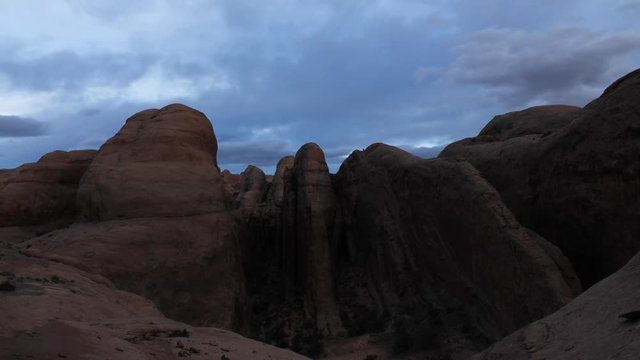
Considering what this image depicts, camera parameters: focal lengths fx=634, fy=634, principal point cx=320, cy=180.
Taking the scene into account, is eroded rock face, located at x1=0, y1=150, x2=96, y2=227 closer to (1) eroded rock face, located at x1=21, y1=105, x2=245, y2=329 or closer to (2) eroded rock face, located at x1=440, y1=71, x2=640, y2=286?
(1) eroded rock face, located at x1=21, y1=105, x2=245, y2=329

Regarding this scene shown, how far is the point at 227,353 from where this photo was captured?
11273 mm

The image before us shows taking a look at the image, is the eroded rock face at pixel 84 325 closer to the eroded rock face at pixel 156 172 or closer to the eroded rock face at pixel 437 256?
the eroded rock face at pixel 156 172

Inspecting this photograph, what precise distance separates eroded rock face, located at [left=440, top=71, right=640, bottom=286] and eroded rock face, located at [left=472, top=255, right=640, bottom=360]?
631cm

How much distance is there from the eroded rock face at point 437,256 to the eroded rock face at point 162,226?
16.3 ft

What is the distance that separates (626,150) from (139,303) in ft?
38.4

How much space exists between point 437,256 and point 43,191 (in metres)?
13.8

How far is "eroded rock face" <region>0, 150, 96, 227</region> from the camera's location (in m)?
21.9

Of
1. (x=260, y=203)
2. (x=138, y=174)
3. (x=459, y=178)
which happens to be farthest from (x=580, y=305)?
(x=260, y=203)

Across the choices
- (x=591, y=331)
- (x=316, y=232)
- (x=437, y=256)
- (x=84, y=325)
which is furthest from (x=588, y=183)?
(x=316, y=232)

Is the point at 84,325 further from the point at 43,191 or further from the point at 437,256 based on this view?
the point at 43,191

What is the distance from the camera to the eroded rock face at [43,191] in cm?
2191

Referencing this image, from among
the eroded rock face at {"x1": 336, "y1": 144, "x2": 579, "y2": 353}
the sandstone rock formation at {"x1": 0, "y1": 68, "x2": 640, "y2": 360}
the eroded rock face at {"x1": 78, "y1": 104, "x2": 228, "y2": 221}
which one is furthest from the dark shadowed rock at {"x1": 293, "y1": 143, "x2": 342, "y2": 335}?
the eroded rock face at {"x1": 78, "y1": 104, "x2": 228, "y2": 221}

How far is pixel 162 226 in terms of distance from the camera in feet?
62.1

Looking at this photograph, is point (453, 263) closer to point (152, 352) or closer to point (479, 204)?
point (479, 204)
